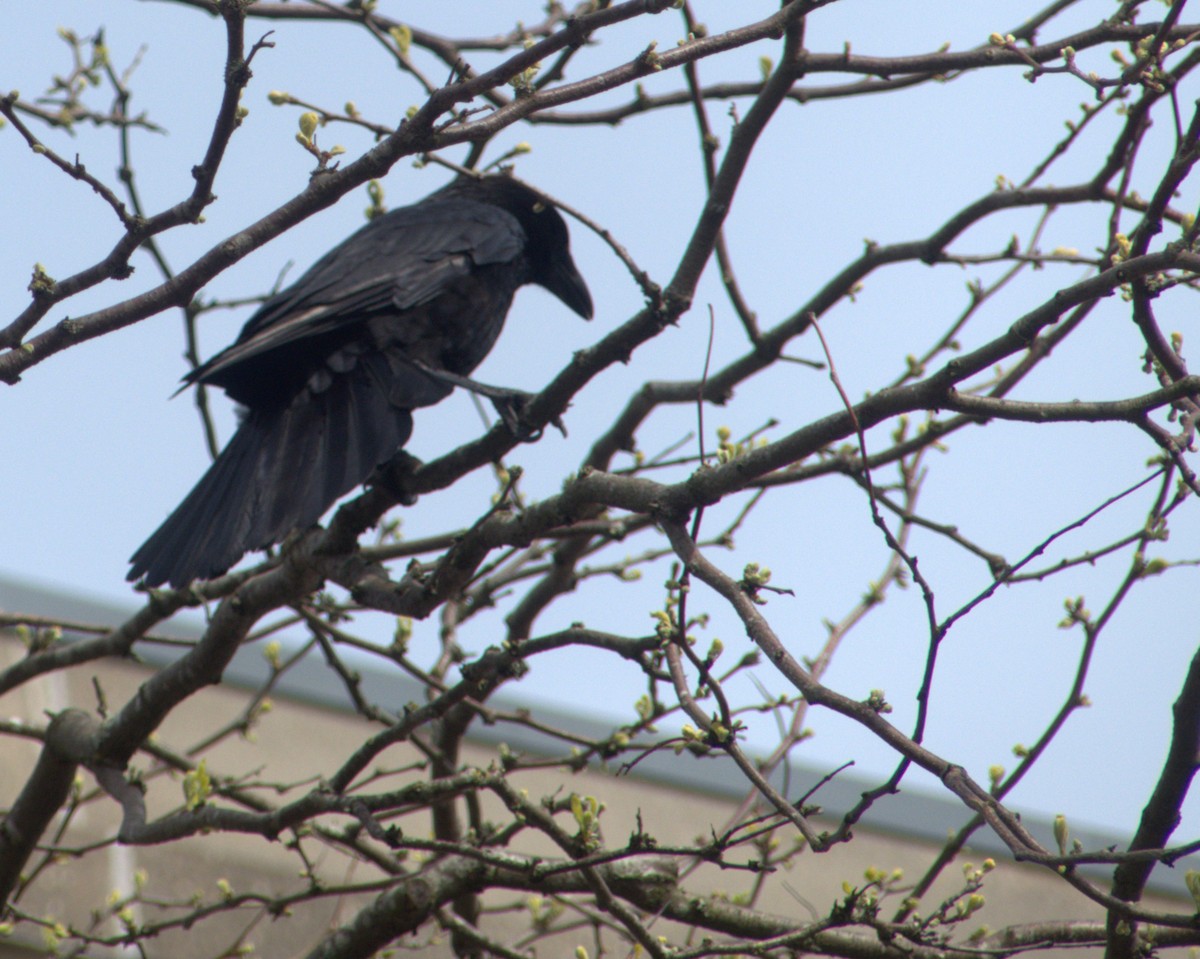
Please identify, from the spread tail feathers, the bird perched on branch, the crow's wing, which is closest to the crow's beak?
the crow's wing

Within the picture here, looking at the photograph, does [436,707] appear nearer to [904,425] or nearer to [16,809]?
[16,809]

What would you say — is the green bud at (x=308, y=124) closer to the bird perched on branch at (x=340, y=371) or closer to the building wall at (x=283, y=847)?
the bird perched on branch at (x=340, y=371)

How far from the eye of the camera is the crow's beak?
5.91 meters

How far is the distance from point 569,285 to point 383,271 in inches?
62.4

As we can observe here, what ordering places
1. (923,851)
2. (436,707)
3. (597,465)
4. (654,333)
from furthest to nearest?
(923,851), (597,465), (436,707), (654,333)

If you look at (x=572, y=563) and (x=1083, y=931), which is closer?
(x=1083, y=931)

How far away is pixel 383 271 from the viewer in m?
4.46

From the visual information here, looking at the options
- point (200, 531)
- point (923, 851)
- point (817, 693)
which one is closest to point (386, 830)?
point (817, 693)

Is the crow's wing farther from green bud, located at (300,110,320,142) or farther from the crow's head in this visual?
green bud, located at (300,110,320,142)

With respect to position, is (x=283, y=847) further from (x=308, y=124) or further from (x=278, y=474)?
(x=308, y=124)

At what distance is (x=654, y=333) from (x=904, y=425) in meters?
1.49

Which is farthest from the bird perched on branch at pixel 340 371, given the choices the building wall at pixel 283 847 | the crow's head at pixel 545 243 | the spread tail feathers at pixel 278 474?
the building wall at pixel 283 847

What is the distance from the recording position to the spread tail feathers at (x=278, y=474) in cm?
372

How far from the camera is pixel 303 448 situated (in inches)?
158
